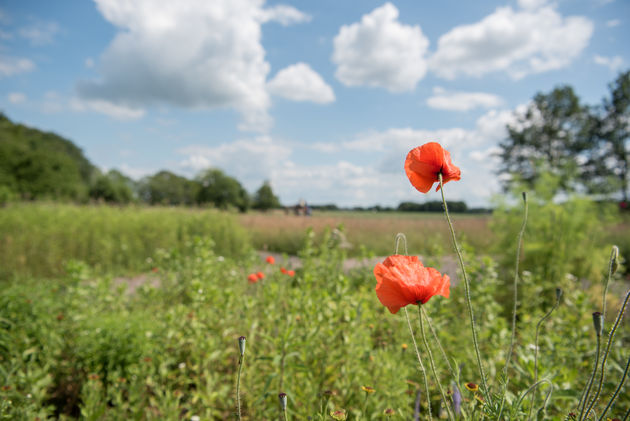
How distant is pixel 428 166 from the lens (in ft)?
2.43

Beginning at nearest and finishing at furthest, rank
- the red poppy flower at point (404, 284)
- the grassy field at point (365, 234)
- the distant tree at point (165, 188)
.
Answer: the red poppy flower at point (404, 284) < the grassy field at point (365, 234) < the distant tree at point (165, 188)

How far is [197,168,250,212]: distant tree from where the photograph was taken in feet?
103

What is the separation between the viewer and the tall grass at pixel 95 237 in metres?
5.48

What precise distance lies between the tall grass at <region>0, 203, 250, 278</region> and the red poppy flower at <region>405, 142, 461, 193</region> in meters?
5.45

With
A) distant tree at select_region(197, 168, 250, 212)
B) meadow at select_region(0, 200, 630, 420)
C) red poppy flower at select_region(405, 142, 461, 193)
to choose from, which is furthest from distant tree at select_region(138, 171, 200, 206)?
red poppy flower at select_region(405, 142, 461, 193)

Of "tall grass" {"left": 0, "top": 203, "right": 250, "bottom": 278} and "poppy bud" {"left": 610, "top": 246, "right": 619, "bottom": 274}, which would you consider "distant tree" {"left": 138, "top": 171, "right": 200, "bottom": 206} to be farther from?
"poppy bud" {"left": 610, "top": 246, "right": 619, "bottom": 274}

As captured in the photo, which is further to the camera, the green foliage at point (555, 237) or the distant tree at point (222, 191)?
the distant tree at point (222, 191)

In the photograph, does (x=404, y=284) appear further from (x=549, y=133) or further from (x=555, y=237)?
(x=549, y=133)

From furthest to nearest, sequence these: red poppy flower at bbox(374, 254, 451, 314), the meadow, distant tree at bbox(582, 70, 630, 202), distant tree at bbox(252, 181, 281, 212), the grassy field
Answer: distant tree at bbox(252, 181, 281, 212)
distant tree at bbox(582, 70, 630, 202)
the grassy field
the meadow
red poppy flower at bbox(374, 254, 451, 314)

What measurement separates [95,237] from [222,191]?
25.7 meters

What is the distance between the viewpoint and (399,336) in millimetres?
2205

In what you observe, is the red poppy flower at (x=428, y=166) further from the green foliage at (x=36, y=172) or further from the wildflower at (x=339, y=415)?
the green foliage at (x=36, y=172)

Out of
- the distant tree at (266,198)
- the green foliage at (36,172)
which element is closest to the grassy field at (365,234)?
the green foliage at (36,172)

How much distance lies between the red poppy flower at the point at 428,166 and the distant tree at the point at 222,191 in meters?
30.2
